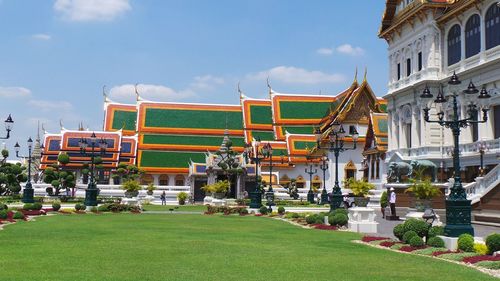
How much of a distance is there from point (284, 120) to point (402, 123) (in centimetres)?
2911

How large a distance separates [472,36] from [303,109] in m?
38.3

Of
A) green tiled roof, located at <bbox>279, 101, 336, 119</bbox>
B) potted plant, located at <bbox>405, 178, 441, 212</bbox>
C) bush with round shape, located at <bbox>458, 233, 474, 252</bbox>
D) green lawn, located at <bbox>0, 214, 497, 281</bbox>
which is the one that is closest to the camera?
green lawn, located at <bbox>0, 214, 497, 281</bbox>

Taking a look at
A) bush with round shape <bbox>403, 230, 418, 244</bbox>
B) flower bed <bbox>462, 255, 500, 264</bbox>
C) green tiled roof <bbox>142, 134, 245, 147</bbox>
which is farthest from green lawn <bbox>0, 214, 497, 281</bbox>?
green tiled roof <bbox>142, 134, 245, 147</bbox>

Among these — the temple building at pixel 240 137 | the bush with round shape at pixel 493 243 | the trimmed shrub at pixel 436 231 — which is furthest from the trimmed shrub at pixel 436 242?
the temple building at pixel 240 137

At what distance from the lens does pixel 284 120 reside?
7612 centimetres

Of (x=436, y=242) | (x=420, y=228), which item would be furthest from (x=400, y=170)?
(x=436, y=242)

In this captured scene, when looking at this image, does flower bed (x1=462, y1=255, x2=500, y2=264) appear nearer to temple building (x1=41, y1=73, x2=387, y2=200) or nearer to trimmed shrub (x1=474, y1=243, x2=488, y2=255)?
trimmed shrub (x1=474, y1=243, x2=488, y2=255)

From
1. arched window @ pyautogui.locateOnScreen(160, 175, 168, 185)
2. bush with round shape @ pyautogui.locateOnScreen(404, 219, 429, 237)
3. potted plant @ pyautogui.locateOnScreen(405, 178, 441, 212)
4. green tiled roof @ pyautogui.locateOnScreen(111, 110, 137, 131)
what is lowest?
bush with round shape @ pyautogui.locateOnScreen(404, 219, 429, 237)

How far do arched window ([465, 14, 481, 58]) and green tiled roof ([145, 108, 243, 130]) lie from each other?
132 ft

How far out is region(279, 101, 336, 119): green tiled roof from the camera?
252ft

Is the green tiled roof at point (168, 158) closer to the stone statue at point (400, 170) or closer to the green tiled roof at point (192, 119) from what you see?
the green tiled roof at point (192, 119)

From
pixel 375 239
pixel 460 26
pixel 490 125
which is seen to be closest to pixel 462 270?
pixel 375 239

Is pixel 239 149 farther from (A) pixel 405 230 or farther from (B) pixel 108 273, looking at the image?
(B) pixel 108 273

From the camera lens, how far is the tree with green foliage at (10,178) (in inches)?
2135
